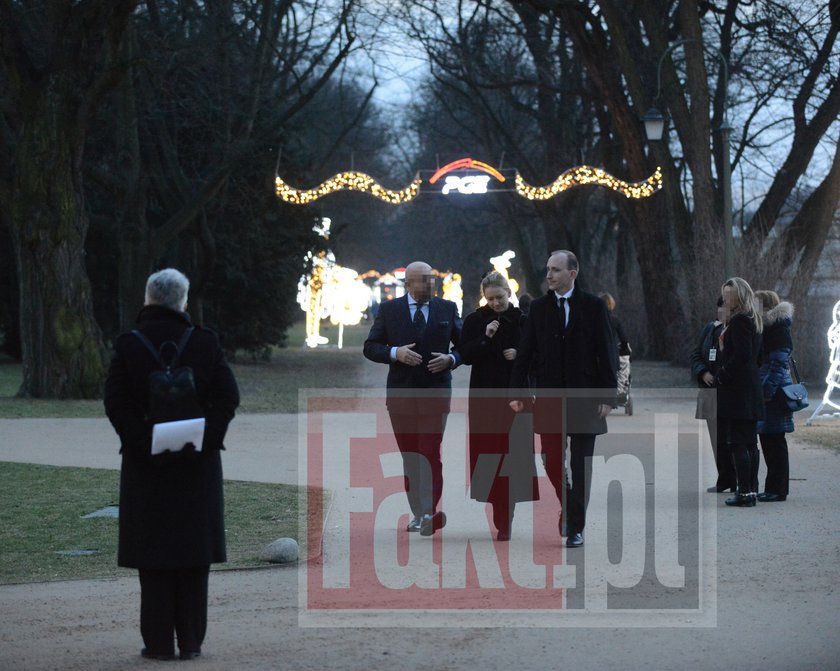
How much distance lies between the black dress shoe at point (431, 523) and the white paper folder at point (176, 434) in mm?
3869

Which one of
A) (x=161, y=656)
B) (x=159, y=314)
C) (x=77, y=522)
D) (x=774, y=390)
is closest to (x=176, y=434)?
(x=159, y=314)

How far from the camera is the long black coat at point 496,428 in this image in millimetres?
9766

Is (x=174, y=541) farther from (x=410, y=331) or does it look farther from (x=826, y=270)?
(x=826, y=270)

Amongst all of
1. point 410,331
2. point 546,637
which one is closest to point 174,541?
point 546,637

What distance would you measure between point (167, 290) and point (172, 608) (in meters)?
1.43

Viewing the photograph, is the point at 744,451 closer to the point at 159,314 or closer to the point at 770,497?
the point at 770,497

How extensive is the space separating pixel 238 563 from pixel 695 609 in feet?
10.1

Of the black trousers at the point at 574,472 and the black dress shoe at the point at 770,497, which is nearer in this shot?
the black trousers at the point at 574,472

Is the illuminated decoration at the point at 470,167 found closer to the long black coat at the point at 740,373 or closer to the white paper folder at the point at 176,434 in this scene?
the long black coat at the point at 740,373

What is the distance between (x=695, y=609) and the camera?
7426 mm

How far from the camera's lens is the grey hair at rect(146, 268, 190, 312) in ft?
21.0

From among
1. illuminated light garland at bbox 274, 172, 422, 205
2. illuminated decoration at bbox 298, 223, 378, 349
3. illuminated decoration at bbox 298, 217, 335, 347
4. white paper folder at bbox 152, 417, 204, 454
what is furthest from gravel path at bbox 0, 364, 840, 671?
illuminated decoration at bbox 298, 223, 378, 349

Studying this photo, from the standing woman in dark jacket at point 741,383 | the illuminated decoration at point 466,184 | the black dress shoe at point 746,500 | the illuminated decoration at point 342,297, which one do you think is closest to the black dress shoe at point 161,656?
the standing woman in dark jacket at point 741,383

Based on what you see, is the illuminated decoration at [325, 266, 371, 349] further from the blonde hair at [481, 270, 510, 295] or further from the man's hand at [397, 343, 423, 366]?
the man's hand at [397, 343, 423, 366]
